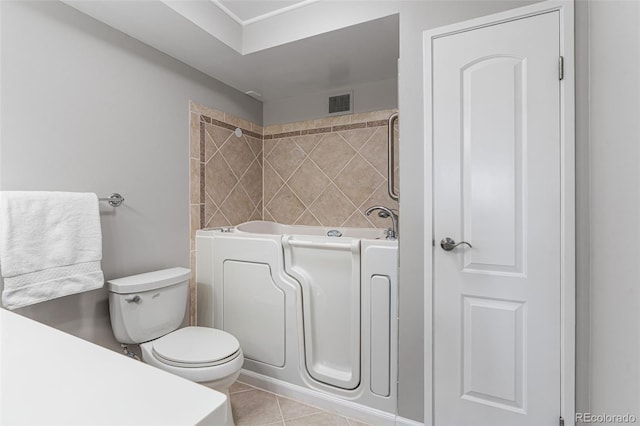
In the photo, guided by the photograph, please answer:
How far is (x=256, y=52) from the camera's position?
83.0 inches

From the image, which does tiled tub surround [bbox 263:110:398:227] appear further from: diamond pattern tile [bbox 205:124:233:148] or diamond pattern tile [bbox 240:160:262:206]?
diamond pattern tile [bbox 205:124:233:148]

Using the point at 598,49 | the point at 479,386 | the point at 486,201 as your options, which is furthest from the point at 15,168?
the point at 479,386

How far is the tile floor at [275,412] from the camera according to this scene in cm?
173

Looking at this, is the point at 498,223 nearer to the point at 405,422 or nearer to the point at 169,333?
the point at 405,422

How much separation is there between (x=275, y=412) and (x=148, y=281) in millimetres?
1012

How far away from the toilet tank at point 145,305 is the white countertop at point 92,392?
4.23ft

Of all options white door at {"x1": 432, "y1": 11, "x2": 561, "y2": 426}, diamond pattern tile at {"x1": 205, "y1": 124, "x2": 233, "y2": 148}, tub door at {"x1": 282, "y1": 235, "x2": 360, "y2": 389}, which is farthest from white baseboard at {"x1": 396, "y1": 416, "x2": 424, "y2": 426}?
diamond pattern tile at {"x1": 205, "y1": 124, "x2": 233, "y2": 148}

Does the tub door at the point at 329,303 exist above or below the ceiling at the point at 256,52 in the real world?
below

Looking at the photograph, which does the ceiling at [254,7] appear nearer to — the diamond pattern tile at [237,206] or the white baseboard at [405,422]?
the diamond pattern tile at [237,206]

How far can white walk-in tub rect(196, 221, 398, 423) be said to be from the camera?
5.50ft

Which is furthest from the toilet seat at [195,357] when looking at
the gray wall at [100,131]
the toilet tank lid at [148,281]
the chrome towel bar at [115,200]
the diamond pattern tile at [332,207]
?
the diamond pattern tile at [332,207]

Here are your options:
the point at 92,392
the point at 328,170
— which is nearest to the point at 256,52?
the point at 328,170

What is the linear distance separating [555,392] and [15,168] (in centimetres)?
251

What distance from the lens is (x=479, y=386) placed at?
4.83ft
